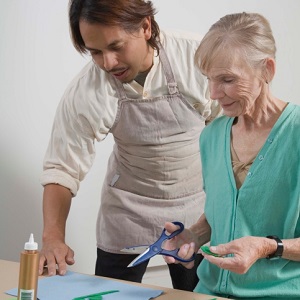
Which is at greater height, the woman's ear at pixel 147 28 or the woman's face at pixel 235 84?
the woman's ear at pixel 147 28

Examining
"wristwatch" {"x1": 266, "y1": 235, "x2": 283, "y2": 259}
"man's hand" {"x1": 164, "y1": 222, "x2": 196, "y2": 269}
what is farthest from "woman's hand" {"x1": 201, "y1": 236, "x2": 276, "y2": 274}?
"man's hand" {"x1": 164, "y1": 222, "x2": 196, "y2": 269}

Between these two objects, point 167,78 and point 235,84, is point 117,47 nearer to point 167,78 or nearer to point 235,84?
point 167,78

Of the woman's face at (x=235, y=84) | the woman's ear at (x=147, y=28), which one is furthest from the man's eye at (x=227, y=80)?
the woman's ear at (x=147, y=28)

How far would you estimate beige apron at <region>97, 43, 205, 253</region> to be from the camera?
2053mm

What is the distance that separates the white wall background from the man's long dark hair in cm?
67

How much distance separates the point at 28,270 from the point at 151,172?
3.14 ft

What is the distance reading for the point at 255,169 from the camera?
147 cm

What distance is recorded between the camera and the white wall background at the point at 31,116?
2479 mm

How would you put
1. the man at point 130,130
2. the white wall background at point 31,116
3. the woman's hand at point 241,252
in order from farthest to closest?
the white wall background at point 31,116 < the man at point 130,130 < the woman's hand at point 241,252

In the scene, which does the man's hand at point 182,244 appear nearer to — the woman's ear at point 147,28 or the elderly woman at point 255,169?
the elderly woman at point 255,169

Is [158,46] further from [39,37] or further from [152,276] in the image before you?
[152,276]

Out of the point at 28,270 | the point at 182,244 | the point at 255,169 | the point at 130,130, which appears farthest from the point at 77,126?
the point at 28,270

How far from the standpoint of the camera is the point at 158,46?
6.59 feet

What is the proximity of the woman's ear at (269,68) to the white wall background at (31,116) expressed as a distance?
1.29 meters
